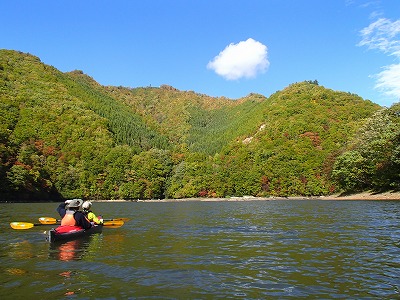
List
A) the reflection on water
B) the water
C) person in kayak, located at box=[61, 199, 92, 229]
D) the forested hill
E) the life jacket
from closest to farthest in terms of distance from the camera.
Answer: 1. the water
2. the reflection on water
3. person in kayak, located at box=[61, 199, 92, 229]
4. the life jacket
5. the forested hill

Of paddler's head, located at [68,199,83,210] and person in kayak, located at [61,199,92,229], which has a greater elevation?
paddler's head, located at [68,199,83,210]

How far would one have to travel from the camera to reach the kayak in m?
20.1

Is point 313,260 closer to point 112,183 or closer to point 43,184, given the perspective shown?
point 43,184

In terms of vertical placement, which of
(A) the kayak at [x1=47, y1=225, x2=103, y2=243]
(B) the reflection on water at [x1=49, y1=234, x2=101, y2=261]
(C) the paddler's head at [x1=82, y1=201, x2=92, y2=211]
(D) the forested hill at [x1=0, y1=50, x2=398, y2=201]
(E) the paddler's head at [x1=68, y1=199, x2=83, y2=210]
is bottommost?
(B) the reflection on water at [x1=49, y1=234, x2=101, y2=261]

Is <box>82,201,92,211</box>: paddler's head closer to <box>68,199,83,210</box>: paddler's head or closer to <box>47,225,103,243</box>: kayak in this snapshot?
<box>47,225,103,243</box>: kayak

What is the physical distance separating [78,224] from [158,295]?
46.1 ft

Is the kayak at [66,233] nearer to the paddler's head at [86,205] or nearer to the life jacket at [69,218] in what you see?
the life jacket at [69,218]

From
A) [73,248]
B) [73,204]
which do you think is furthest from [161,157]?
[73,248]

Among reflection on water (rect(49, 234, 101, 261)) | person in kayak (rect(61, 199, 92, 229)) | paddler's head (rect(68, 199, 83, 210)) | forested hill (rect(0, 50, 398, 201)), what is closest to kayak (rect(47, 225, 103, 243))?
reflection on water (rect(49, 234, 101, 261))

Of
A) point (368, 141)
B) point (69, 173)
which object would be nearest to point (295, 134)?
point (368, 141)

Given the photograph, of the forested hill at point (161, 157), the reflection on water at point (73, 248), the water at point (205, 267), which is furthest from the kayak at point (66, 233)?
the forested hill at point (161, 157)

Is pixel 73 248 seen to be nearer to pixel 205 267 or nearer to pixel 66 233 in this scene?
pixel 66 233

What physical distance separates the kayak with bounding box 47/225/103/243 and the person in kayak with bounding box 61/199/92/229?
1.15 feet

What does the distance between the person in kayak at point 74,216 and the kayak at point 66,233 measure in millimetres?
352
